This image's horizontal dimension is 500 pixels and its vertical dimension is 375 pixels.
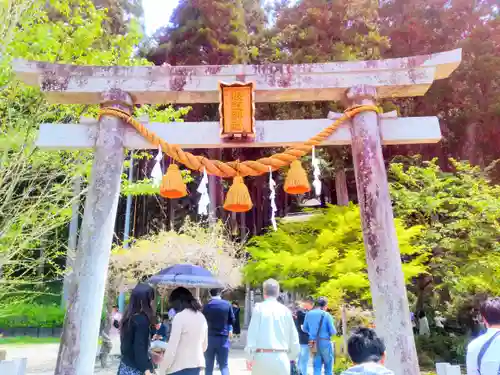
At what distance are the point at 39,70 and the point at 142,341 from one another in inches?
145

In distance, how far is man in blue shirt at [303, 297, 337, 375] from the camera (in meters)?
6.14

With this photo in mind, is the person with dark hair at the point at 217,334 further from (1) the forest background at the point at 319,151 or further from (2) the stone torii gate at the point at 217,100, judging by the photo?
(1) the forest background at the point at 319,151

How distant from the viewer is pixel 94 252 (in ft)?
15.4

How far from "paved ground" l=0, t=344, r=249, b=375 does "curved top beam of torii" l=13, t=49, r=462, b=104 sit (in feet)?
21.1

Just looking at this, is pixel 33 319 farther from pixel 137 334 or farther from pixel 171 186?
pixel 137 334

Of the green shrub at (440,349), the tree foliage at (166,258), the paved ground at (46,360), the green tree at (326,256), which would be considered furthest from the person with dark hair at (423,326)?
the tree foliage at (166,258)

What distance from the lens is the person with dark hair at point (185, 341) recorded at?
3.57 metres

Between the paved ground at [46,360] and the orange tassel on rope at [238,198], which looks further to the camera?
the paved ground at [46,360]

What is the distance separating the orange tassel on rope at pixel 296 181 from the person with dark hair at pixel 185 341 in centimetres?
201

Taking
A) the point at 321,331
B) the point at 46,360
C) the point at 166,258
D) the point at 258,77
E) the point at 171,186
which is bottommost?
the point at 46,360

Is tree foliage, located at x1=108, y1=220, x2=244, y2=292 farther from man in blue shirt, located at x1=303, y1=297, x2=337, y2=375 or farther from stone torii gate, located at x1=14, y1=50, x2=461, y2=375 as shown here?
stone torii gate, located at x1=14, y1=50, x2=461, y2=375

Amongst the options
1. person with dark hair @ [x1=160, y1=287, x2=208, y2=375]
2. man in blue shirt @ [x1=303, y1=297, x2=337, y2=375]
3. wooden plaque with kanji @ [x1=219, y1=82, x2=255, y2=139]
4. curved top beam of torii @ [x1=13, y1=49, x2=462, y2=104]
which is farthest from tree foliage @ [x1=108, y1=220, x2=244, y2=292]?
person with dark hair @ [x1=160, y1=287, x2=208, y2=375]

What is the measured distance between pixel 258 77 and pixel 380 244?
2.57 m

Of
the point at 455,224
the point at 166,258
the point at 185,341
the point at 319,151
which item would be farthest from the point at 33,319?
the point at 185,341
